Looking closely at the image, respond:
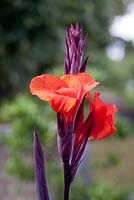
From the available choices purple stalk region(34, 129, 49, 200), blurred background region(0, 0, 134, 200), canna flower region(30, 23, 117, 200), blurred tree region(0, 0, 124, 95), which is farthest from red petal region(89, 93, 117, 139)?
blurred tree region(0, 0, 124, 95)

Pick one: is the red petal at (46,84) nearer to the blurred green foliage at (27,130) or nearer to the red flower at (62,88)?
the red flower at (62,88)

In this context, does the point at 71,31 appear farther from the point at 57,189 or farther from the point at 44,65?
the point at 44,65

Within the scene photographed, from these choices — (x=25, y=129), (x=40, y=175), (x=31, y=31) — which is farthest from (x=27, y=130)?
(x=31, y=31)

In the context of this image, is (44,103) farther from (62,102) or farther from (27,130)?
(62,102)

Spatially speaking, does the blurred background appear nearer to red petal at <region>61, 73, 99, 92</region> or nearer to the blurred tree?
the blurred tree

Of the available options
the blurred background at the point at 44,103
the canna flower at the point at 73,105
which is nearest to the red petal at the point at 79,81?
the canna flower at the point at 73,105

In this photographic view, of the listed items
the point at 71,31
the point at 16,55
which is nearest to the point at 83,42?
the point at 71,31
